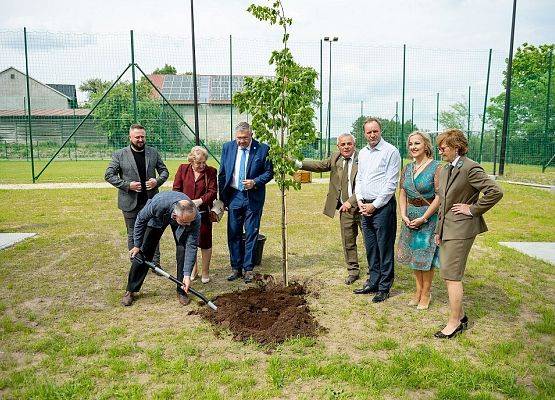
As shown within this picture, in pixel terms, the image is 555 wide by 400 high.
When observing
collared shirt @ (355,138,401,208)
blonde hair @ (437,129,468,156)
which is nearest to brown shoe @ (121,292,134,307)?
collared shirt @ (355,138,401,208)

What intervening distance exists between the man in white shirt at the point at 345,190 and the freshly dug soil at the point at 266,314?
0.79m

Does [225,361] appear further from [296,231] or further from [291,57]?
[296,231]

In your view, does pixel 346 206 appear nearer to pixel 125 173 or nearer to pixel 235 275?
pixel 235 275

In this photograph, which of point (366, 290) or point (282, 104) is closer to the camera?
point (282, 104)

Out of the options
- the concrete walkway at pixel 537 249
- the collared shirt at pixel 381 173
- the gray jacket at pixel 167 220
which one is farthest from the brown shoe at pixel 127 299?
the concrete walkway at pixel 537 249

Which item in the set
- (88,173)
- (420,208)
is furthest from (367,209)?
(88,173)

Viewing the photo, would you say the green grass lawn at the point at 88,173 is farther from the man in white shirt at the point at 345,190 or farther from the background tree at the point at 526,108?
the man in white shirt at the point at 345,190

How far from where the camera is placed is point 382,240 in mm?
4770

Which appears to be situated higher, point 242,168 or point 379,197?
point 242,168

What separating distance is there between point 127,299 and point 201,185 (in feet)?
4.73

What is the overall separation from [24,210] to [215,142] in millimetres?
10259

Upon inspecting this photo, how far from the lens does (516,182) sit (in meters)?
15.0

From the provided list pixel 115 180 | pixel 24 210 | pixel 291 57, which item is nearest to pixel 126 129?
pixel 24 210

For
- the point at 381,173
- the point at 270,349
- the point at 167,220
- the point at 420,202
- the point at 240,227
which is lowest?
the point at 270,349
